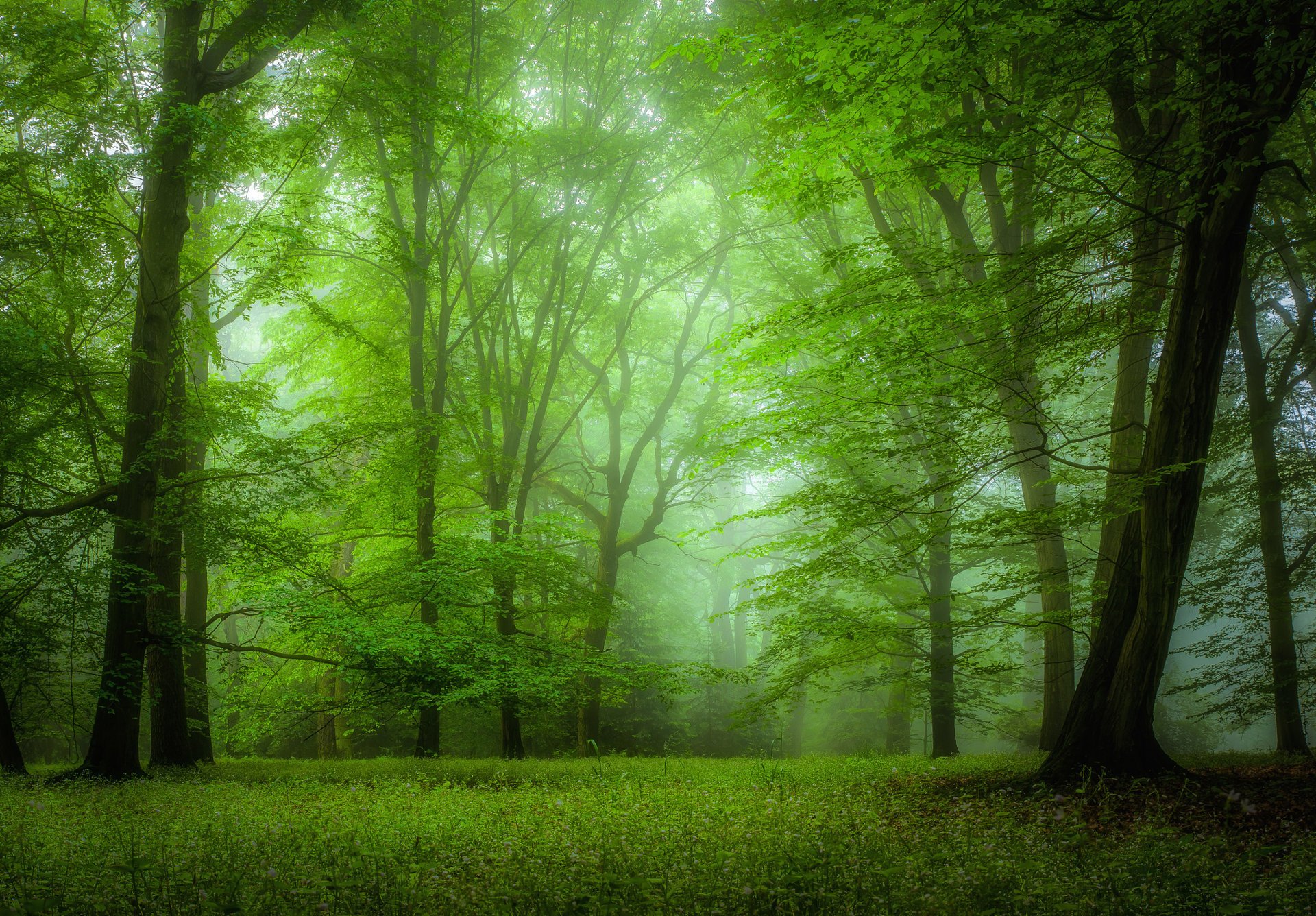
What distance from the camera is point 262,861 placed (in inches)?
144

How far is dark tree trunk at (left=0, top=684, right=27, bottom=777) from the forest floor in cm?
270

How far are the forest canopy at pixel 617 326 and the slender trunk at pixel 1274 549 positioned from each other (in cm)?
8

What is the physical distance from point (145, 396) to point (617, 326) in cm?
1035

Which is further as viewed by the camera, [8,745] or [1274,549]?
[1274,549]

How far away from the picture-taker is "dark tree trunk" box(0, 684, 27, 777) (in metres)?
8.81

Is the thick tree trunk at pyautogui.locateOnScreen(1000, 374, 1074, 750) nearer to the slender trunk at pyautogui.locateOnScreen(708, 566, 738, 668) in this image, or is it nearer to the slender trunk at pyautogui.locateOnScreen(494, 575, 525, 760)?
the slender trunk at pyautogui.locateOnScreen(494, 575, 525, 760)

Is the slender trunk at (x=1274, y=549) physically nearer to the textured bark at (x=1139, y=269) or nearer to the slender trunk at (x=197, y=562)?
the textured bark at (x=1139, y=269)

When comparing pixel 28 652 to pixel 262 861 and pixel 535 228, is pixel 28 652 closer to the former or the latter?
pixel 262 861

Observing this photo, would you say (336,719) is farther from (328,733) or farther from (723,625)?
(723,625)

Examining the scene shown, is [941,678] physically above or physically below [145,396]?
below

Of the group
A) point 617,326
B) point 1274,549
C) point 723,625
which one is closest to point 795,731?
point 723,625

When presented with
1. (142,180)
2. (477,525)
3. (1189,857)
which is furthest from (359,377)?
(1189,857)

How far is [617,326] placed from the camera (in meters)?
17.2

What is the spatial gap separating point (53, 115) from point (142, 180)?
39.9 inches
